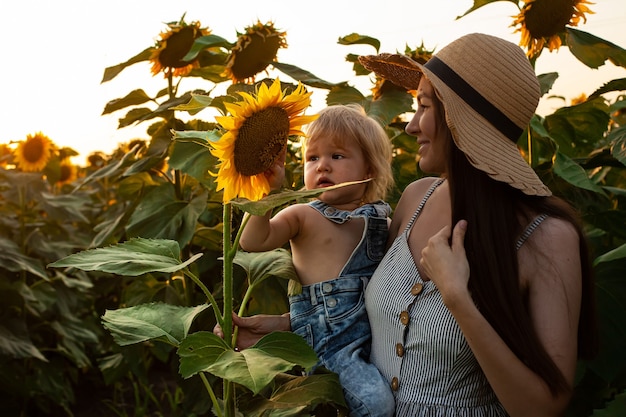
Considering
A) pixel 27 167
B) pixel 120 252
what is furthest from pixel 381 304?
pixel 27 167

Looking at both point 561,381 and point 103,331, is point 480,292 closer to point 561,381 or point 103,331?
point 561,381

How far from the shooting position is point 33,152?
198 inches

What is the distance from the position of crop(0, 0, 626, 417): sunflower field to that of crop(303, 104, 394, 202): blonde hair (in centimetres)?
14

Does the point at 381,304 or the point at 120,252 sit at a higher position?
the point at 120,252

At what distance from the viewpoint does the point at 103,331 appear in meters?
4.41

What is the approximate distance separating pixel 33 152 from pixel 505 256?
4214mm

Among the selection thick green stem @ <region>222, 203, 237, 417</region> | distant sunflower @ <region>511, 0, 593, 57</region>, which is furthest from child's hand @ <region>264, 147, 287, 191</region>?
distant sunflower @ <region>511, 0, 593, 57</region>

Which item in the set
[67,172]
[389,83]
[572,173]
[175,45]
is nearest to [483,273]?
[572,173]

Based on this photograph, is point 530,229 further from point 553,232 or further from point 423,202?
point 423,202

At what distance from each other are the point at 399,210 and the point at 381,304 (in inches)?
12.6

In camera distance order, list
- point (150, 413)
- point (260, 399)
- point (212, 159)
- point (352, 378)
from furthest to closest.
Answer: point (150, 413) → point (212, 159) → point (352, 378) → point (260, 399)

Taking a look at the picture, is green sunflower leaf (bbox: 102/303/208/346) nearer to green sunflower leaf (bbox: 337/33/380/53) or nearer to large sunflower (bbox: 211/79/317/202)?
large sunflower (bbox: 211/79/317/202)

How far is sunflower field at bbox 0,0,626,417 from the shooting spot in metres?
1.45

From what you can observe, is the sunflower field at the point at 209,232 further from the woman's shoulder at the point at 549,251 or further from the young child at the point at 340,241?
the woman's shoulder at the point at 549,251
